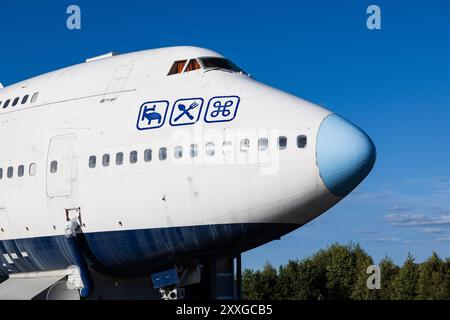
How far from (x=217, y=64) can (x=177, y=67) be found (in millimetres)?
1121

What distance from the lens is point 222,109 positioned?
19047 mm

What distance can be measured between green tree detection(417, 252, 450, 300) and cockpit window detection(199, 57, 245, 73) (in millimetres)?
63874

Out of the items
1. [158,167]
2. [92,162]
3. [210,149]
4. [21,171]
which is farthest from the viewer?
[21,171]

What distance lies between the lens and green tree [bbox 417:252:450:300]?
264 ft

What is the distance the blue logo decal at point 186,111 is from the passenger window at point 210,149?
843mm

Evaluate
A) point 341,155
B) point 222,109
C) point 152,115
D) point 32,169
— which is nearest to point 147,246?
point 152,115

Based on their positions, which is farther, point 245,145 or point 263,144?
point 245,145

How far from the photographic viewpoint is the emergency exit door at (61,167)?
2069cm

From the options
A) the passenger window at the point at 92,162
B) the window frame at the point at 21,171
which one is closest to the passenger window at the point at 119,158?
the passenger window at the point at 92,162

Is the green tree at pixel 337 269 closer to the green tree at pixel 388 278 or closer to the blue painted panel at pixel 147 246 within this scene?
the green tree at pixel 388 278

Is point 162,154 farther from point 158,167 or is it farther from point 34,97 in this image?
point 34,97

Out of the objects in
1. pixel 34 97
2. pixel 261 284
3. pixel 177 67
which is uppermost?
pixel 177 67

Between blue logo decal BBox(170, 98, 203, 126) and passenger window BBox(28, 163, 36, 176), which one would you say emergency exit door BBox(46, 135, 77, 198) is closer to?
passenger window BBox(28, 163, 36, 176)
